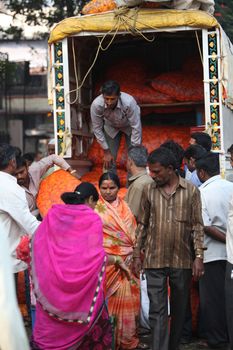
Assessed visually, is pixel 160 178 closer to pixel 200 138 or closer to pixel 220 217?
pixel 220 217

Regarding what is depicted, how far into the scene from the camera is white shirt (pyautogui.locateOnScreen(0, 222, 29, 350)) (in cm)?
362

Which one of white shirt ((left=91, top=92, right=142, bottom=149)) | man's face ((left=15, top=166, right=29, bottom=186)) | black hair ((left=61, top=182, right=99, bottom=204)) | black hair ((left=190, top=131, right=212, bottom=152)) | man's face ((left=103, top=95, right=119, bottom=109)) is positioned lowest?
black hair ((left=61, top=182, right=99, bottom=204))

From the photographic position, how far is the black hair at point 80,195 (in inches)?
220

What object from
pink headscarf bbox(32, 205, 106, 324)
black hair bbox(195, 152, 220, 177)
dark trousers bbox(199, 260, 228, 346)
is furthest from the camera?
dark trousers bbox(199, 260, 228, 346)

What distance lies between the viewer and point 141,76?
11133 mm

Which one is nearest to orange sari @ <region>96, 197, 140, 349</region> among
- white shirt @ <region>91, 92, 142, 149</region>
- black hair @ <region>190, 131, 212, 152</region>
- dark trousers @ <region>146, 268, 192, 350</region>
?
dark trousers @ <region>146, 268, 192, 350</region>

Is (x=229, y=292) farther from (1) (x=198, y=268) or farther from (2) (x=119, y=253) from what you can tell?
(2) (x=119, y=253)

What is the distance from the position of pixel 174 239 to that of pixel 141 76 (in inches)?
195

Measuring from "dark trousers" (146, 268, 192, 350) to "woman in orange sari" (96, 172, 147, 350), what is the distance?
57 cm

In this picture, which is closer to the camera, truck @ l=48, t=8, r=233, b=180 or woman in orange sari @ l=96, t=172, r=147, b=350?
woman in orange sari @ l=96, t=172, r=147, b=350

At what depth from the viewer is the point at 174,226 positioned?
6.55m

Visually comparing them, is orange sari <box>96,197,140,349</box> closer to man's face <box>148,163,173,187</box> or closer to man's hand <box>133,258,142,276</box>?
man's hand <box>133,258,142,276</box>

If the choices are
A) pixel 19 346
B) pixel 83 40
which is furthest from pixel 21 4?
pixel 19 346

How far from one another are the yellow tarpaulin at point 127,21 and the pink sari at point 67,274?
4129 millimetres
